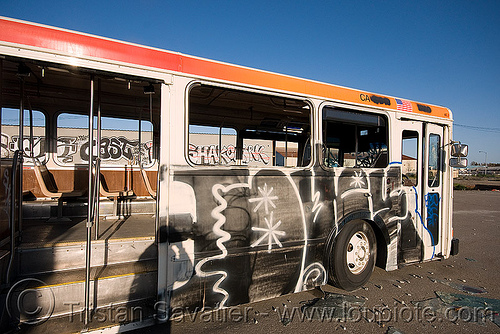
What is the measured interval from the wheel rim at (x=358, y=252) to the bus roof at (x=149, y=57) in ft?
6.32

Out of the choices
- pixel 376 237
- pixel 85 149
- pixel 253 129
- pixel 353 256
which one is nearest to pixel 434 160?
pixel 376 237

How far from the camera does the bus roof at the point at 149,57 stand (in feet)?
8.11

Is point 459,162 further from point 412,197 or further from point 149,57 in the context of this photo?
point 149,57

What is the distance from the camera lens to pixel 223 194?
3.17m

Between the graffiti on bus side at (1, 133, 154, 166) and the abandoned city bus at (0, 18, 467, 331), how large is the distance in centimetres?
2

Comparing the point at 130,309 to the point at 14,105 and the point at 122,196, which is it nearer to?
the point at 122,196

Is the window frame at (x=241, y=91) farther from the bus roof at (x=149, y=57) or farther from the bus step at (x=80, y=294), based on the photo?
the bus step at (x=80, y=294)

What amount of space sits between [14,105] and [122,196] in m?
2.12

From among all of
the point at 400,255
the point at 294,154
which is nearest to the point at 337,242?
the point at 400,255

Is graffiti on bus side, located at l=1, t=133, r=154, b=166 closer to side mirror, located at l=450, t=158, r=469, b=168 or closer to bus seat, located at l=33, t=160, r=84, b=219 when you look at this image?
bus seat, located at l=33, t=160, r=84, b=219

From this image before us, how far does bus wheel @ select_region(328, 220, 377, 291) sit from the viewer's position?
396 cm
